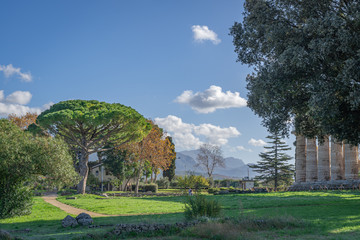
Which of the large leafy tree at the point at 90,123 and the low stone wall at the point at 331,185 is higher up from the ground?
the large leafy tree at the point at 90,123

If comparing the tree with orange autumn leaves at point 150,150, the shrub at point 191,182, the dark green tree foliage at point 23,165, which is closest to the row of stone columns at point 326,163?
the shrub at point 191,182

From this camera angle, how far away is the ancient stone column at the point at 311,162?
134 feet

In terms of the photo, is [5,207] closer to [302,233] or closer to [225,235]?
[225,235]

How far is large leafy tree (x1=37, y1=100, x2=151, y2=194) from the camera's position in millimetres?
34969

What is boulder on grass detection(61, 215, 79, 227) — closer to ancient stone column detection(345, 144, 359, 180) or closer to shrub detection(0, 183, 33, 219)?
shrub detection(0, 183, 33, 219)

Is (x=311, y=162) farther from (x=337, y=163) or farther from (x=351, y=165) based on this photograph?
(x=351, y=165)

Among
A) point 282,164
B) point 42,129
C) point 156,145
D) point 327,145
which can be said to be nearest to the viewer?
point 42,129

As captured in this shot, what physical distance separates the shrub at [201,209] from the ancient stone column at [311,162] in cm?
3091

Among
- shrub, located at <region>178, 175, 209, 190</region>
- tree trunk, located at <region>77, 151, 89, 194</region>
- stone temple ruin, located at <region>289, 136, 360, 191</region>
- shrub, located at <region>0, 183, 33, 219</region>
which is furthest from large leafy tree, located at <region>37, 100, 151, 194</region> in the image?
stone temple ruin, located at <region>289, 136, 360, 191</region>

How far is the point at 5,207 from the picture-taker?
19016mm

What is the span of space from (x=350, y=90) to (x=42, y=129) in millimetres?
32619

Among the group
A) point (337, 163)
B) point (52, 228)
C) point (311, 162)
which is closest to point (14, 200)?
point (52, 228)

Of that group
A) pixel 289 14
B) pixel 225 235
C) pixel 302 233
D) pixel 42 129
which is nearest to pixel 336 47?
pixel 289 14

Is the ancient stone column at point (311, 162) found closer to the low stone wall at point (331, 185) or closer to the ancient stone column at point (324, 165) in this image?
the ancient stone column at point (324, 165)
